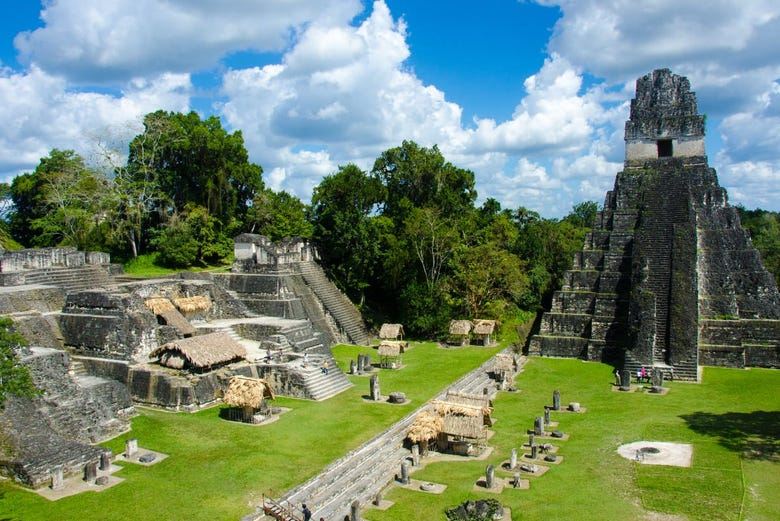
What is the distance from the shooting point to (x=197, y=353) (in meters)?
19.2

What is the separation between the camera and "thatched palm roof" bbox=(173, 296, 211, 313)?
24.6 meters

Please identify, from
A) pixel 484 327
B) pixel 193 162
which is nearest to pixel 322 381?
pixel 484 327

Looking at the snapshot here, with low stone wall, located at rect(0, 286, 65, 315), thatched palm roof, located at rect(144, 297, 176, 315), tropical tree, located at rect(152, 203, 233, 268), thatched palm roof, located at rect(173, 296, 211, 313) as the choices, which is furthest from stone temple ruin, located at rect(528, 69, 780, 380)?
low stone wall, located at rect(0, 286, 65, 315)

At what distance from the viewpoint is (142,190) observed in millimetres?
34719

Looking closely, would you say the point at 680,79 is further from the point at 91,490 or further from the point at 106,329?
the point at 91,490

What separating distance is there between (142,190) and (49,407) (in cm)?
2184

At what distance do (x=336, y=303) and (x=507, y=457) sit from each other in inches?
659

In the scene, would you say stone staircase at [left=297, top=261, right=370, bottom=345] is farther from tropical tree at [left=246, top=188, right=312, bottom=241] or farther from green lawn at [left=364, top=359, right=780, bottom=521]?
green lawn at [left=364, top=359, right=780, bottom=521]

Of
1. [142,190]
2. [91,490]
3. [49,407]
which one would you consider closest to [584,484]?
[91,490]

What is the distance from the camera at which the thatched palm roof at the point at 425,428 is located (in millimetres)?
15531

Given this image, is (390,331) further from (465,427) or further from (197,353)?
(465,427)

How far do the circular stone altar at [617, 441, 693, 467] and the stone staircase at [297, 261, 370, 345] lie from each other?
1572 centimetres

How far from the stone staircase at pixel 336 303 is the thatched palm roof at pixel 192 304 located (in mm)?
5677

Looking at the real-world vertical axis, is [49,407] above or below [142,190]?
below
